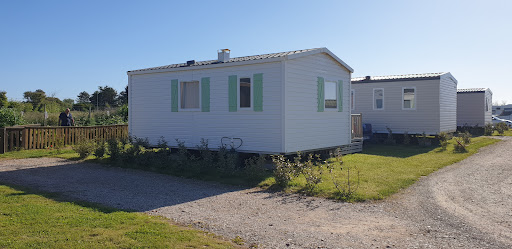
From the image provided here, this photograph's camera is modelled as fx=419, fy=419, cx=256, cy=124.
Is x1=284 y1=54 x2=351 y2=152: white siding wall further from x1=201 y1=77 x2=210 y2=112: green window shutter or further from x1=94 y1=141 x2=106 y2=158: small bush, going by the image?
x1=94 y1=141 x2=106 y2=158: small bush

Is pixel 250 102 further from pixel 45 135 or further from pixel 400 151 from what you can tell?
pixel 45 135

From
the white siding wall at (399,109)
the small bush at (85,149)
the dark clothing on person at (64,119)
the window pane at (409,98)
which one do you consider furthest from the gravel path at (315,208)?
the window pane at (409,98)

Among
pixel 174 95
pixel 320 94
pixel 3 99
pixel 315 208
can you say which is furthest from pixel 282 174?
pixel 3 99

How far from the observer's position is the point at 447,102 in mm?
18281

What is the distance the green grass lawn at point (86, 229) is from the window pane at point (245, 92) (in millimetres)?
5400

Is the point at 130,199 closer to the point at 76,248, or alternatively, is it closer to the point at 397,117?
the point at 76,248

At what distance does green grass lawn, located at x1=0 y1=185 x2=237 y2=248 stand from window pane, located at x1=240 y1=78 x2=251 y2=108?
540 centimetres

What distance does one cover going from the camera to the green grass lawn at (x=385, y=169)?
312 inches

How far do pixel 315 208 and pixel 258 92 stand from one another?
4.68 meters

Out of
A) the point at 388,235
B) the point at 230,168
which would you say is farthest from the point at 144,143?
the point at 388,235

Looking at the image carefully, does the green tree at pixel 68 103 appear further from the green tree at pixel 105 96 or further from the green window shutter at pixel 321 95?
the green window shutter at pixel 321 95

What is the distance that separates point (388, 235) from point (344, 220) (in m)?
0.88

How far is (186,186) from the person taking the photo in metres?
8.67

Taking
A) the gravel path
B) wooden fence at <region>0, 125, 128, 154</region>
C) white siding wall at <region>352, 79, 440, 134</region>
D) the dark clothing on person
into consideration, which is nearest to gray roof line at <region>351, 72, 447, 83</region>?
white siding wall at <region>352, 79, 440, 134</region>
